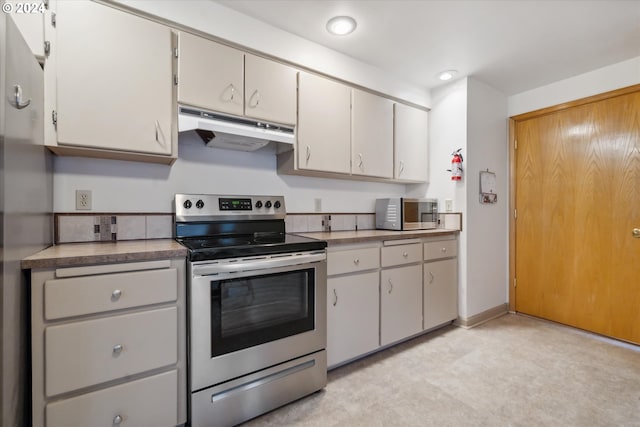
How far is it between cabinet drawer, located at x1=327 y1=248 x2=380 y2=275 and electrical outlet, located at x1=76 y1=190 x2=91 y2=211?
146 centimetres

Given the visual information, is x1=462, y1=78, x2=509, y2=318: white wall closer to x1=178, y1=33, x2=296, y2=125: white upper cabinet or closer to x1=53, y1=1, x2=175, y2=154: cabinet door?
x1=178, y1=33, x2=296, y2=125: white upper cabinet

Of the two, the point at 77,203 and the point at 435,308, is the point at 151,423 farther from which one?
the point at 435,308

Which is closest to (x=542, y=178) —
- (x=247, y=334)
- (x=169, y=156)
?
(x=247, y=334)

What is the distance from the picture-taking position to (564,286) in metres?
2.88

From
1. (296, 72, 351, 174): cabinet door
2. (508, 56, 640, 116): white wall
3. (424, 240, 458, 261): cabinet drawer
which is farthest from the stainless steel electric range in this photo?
(508, 56, 640, 116): white wall

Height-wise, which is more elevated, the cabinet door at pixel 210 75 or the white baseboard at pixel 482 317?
the cabinet door at pixel 210 75

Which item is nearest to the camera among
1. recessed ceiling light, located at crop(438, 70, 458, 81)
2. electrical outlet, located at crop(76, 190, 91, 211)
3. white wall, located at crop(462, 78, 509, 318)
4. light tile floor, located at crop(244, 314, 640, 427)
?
light tile floor, located at crop(244, 314, 640, 427)

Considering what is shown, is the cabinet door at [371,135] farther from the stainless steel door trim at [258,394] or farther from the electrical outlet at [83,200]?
the electrical outlet at [83,200]

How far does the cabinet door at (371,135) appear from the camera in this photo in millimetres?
2576

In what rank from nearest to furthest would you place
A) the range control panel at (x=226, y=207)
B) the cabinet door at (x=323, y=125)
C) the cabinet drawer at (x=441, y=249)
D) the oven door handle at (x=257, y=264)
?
the oven door handle at (x=257, y=264) → the range control panel at (x=226, y=207) → the cabinet door at (x=323, y=125) → the cabinet drawer at (x=441, y=249)

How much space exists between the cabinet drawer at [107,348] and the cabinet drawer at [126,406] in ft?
0.20

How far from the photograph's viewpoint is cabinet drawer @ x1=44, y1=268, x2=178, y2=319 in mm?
1190

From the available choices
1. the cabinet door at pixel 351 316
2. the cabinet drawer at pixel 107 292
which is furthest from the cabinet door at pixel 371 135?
the cabinet drawer at pixel 107 292

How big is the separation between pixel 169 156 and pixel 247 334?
3.62 feet
